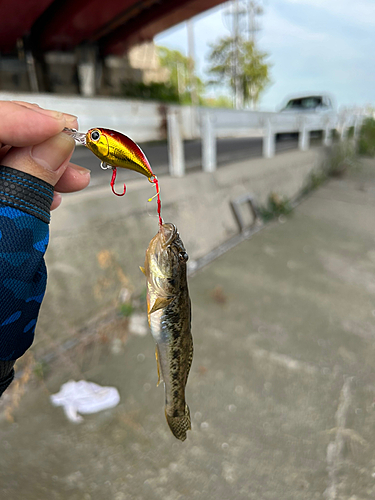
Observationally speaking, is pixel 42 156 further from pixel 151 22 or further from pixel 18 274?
pixel 151 22

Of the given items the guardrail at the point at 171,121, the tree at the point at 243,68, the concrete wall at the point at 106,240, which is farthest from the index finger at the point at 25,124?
the tree at the point at 243,68

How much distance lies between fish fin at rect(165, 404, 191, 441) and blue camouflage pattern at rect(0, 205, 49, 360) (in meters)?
0.79

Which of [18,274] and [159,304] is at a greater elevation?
[18,274]

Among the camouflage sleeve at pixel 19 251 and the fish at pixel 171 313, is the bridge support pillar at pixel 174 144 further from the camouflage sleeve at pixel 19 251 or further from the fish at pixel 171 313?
the camouflage sleeve at pixel 19 251

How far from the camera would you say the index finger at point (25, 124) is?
114cm

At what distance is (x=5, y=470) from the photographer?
2438 millimetres

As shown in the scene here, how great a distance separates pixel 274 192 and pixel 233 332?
16.3 feet

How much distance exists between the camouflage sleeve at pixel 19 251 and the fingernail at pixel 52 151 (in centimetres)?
7

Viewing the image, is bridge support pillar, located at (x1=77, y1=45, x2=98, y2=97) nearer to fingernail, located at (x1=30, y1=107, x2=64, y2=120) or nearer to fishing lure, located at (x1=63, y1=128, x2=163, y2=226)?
fingernail, located at (x1=30, y1=107, x2=64, y2=120)

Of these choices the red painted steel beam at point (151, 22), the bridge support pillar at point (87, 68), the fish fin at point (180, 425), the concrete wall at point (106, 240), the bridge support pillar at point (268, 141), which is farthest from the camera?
the bridge support pillar at point (87, 68)

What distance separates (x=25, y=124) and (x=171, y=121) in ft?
13.1

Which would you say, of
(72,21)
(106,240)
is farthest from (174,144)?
(72,21)

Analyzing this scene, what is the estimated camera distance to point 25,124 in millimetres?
1158

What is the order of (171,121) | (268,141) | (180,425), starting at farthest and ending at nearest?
(268,141)
(171,121)
(180,425)
